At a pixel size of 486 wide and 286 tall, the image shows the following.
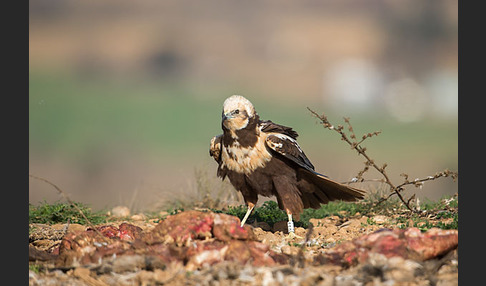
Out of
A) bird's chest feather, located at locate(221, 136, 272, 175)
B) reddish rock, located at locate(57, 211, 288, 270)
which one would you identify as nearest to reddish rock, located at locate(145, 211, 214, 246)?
reddish rock, located at locate(57, 211, 288, 270)

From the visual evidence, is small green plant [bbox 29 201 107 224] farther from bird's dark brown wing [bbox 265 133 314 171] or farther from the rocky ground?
bird's dark brown wing [bbox 265 133 314 171]

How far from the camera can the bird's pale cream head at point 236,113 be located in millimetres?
6293

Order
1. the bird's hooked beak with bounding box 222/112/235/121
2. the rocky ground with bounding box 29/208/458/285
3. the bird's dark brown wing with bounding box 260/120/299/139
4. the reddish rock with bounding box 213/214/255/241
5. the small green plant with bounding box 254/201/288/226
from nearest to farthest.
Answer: the rocky ground with bounding box 29/208/458/285, the reddish rock with bounding box 213/214/255/241, the bird's hooked beak with bounding box 222/112/235/121, the bird's dark brown wing with bounding box 260/120/299/139, the small green plant with bounding box 254/201/288/226

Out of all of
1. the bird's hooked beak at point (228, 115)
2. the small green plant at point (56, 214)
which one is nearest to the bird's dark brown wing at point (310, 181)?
the bird's hooked beak at point (228, 115)

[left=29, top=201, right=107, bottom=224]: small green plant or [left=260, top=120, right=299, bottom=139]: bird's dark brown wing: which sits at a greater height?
[left=260, top=120, right=299, bottom=139]: bird's dark brown wing

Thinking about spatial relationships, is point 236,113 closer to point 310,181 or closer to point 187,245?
point 310,181

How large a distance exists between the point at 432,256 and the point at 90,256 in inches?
105

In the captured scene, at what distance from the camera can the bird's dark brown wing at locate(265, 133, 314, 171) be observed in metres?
6.43

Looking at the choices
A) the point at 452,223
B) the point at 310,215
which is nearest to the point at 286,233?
the point at 310,215

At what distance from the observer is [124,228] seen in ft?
18.5

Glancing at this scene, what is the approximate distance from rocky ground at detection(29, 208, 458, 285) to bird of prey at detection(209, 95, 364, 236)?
4.66 ft

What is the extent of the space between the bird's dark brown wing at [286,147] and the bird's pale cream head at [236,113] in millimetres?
336

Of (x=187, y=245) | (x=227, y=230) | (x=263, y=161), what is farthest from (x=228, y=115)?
(x=187, y=245)

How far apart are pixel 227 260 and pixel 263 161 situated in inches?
82.1
